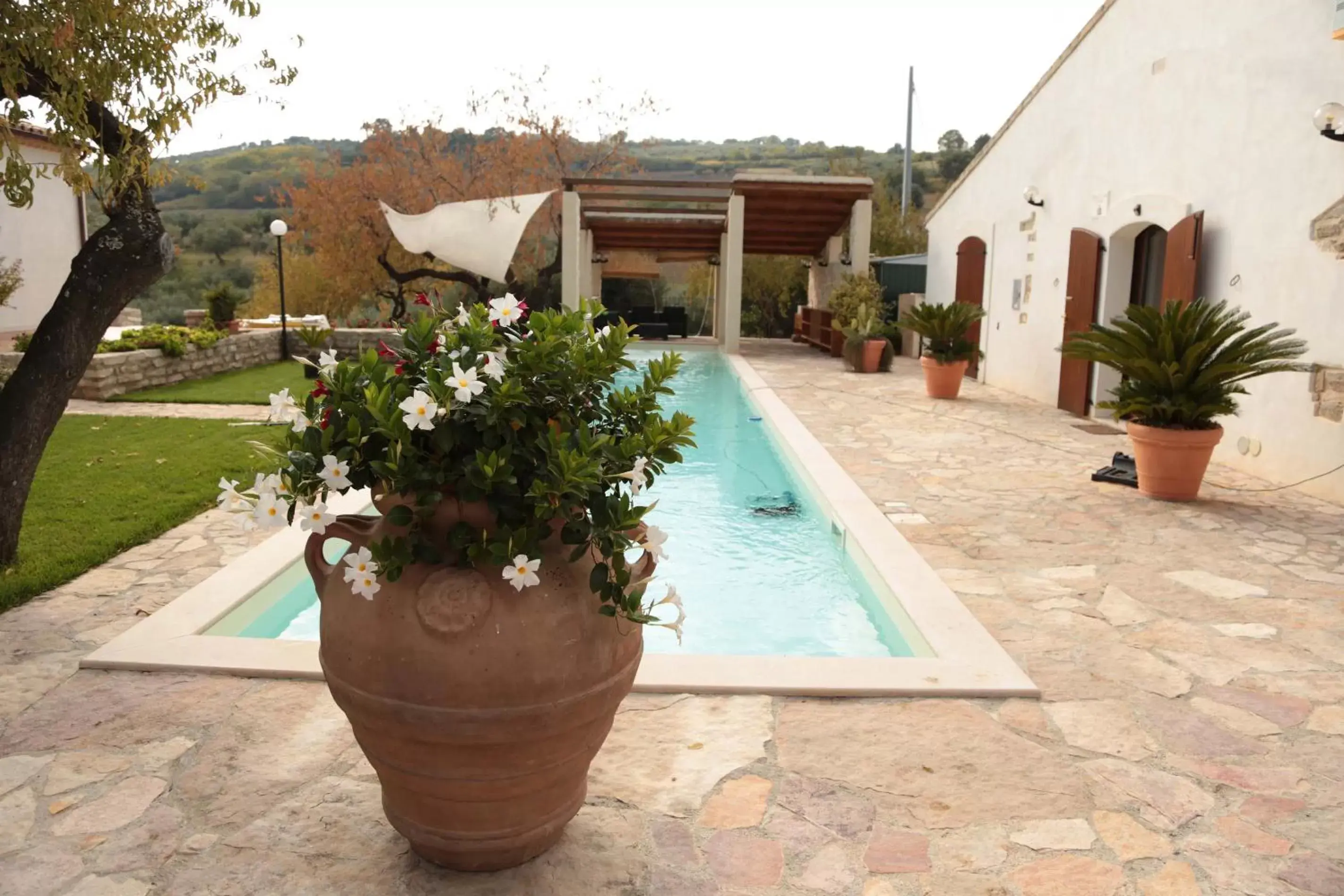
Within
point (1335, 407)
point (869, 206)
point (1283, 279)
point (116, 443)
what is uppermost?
point (869, 206)

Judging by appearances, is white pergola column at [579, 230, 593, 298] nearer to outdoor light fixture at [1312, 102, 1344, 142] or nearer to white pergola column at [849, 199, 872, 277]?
white pergola column at [849, 199, 872, 277]

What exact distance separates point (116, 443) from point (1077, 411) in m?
9.14

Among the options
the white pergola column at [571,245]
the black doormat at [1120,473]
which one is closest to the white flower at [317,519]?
the black doormat at [1120,473]

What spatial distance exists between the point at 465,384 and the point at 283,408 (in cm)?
50

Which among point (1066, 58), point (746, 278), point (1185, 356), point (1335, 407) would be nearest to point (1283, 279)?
point (1335, 407)

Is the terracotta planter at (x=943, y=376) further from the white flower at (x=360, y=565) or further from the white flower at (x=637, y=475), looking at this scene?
the white flower at (x=360, y=565)

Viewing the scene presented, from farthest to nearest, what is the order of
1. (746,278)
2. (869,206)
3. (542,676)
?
(746,278) → (869,206) → (542,676)

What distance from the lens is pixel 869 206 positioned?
17.8 metres

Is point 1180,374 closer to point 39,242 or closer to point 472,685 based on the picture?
point 472,685

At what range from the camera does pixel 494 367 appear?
199cm

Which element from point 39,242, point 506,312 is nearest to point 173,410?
point 506,312

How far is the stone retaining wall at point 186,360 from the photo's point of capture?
10.8 m

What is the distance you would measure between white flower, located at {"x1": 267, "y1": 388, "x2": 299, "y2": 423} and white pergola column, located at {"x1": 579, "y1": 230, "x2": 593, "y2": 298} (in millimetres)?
18979

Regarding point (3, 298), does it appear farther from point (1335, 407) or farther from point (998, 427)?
point (1335, 407)
